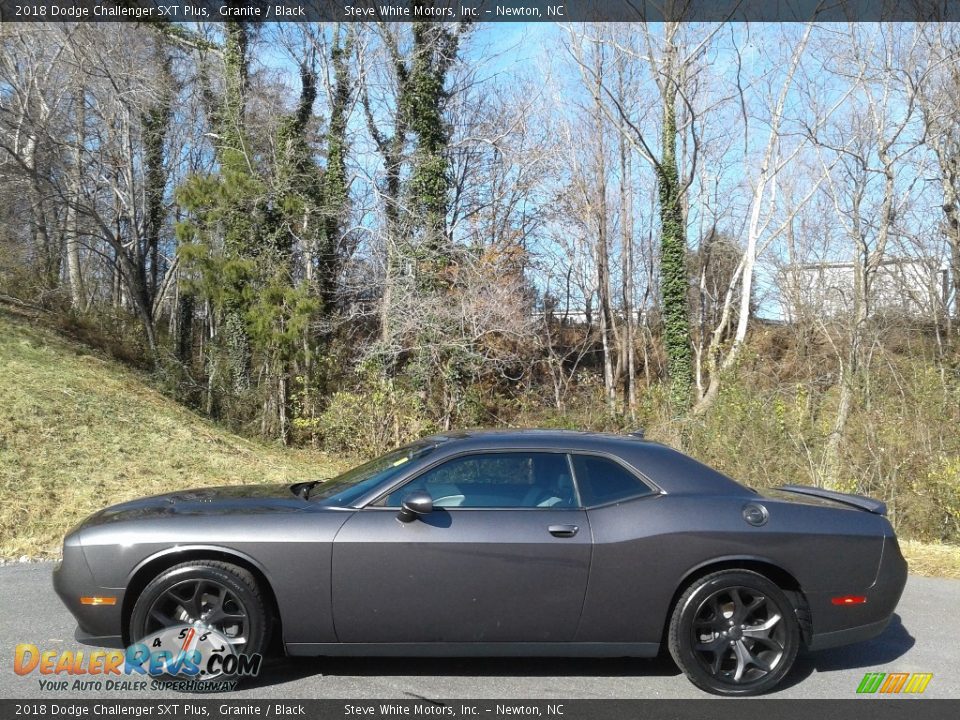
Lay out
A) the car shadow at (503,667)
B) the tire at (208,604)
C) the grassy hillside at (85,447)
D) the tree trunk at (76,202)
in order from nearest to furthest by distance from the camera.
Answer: the tire at (208,604)
the car shadow at (503,667)
the grassy hillside at (85,447)
the tree trunk at (76,202)

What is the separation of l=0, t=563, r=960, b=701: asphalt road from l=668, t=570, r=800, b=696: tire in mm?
157

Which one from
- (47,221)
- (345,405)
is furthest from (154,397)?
(47,221)

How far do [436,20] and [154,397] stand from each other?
11.4 metres

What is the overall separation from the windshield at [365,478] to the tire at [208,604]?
0.64 m

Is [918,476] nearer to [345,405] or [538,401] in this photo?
[345,405]

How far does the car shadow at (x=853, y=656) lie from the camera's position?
16.0 feet

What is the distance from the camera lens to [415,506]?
4359mm

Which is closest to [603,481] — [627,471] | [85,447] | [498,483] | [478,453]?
[627,471]

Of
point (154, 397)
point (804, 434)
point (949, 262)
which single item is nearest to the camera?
point (804, 434)

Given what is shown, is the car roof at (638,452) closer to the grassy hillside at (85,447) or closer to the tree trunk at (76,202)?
the grassy hillside at (85,447)

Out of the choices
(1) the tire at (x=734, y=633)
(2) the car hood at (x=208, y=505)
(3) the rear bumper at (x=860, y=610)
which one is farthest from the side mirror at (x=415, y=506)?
(3) the rear bumper at (x=860, y=610)

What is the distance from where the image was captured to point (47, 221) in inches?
851

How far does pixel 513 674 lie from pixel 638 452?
1.45 m
